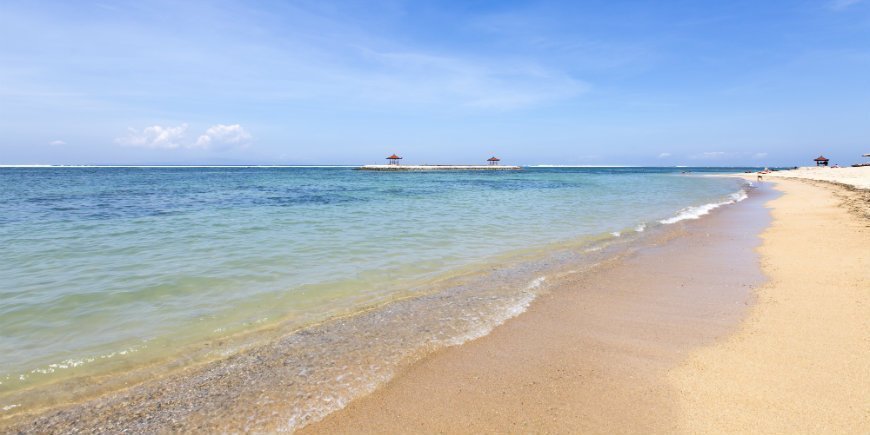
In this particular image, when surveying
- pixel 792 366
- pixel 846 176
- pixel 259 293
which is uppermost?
pixel 846 176

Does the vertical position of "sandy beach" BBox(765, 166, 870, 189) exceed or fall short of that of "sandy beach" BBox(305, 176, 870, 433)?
it exceeds it

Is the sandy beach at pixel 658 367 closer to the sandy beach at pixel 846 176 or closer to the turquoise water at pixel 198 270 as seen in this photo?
the turquoise water at pixel 198 270

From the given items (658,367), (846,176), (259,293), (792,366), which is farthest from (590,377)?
(846,176)

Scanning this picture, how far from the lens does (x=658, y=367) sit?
13.9 ft

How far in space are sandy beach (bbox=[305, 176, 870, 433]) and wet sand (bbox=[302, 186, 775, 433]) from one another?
0.02m

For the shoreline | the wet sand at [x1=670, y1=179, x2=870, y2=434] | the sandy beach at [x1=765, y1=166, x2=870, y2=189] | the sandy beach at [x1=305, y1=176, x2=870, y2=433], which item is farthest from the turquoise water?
the sandy beach at [x1=765, y1=166, x2=870, y2=189]

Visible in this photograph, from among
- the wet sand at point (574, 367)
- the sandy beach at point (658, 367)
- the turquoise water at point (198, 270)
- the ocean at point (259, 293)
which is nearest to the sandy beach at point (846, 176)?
the turquoise water at point (198, 270)

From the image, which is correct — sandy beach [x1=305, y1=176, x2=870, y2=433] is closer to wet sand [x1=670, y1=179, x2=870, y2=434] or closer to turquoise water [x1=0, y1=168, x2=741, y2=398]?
wet sand [x1=670, y1=179, x2=870, y2=434]

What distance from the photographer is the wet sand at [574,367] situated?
3.42 metres

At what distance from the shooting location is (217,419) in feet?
11.5

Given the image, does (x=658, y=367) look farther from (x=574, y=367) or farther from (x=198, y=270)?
(x=198, y=270)

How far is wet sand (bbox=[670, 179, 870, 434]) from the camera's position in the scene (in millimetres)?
3299

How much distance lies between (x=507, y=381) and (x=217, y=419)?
2491mm

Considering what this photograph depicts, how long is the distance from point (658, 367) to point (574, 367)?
813mm
